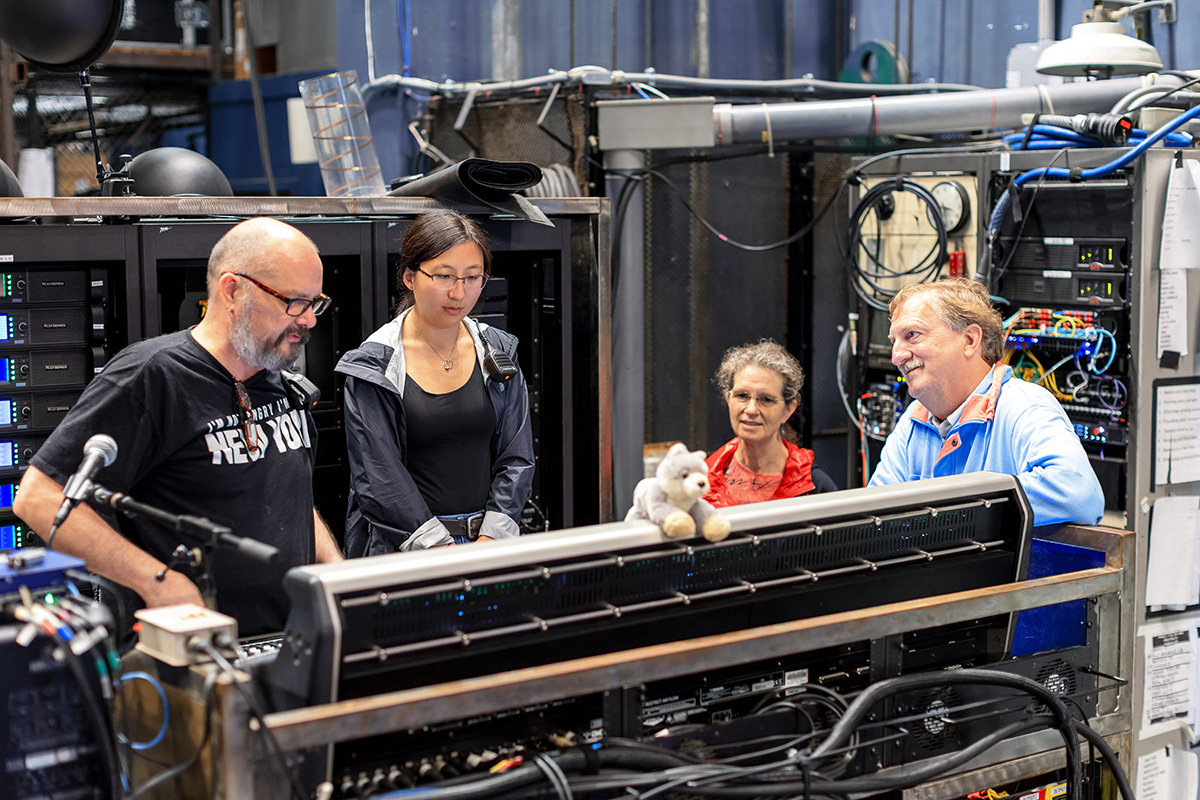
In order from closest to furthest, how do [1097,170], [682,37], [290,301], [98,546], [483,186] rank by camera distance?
[98,546] < [290,301] < [483,186] < [1097,170] < [682,37]

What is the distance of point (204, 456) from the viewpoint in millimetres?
2510

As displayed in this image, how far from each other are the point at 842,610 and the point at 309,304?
3.99 ft

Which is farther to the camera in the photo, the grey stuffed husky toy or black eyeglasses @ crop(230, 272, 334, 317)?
black eyeglasses @ crop(230, 272, 334, 317)

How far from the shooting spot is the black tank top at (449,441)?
3115 mm

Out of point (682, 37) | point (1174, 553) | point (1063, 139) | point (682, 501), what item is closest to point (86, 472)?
point (682, 501)

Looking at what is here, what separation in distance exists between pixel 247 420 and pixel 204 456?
0.39 ft

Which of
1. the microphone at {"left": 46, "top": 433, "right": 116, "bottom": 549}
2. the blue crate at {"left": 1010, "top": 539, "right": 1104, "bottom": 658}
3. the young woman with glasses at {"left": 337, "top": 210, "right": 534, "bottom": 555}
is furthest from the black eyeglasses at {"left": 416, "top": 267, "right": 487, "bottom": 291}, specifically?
the blue crate at {"left": 1010, "top": 539, "right": 1104, "bottom": 658}

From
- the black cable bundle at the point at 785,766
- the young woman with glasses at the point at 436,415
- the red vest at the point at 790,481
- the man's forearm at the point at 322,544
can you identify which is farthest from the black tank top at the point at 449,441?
the black cable bundle at the point at 785,766

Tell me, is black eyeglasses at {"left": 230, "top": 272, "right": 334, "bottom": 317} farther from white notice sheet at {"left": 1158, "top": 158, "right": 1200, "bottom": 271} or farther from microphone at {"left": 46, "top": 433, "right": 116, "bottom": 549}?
white notice sheet at {"left": 1158, "top": 158, "right": 1200, "bottom": 271}

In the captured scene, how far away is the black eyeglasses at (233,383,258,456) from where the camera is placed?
2562mm

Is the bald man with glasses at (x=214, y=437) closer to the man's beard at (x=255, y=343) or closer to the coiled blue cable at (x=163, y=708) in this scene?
the man's beard at (x=255, y=343)

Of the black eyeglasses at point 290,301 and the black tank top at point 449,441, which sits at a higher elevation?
the black eyeglasses at point 290,301

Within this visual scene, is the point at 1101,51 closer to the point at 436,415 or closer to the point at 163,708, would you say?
the point at 436,415

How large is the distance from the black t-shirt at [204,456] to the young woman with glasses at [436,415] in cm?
34
